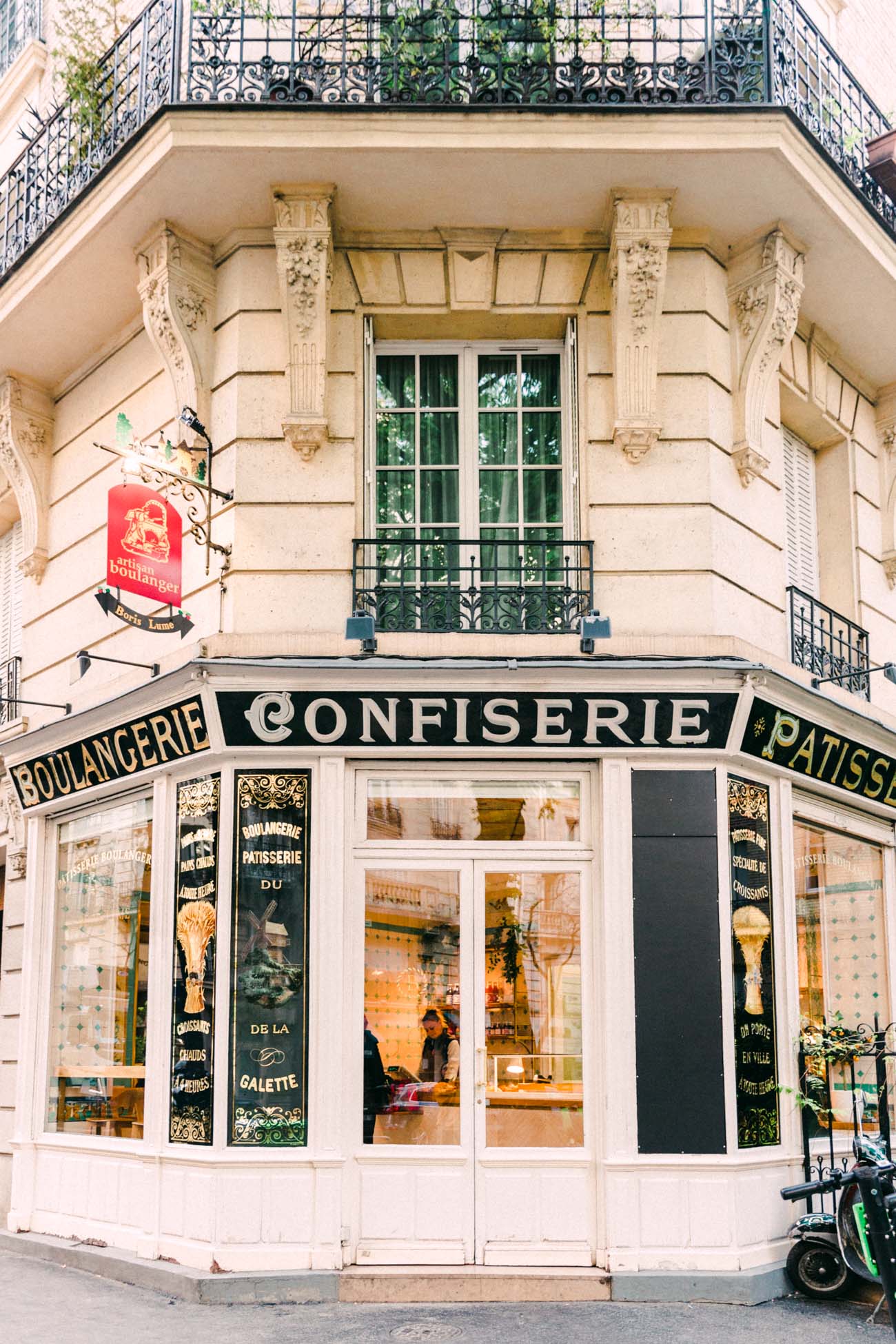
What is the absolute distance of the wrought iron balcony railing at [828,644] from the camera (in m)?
10.1

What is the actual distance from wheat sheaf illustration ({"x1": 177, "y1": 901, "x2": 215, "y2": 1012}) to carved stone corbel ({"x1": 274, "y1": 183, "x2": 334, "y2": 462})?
10.7 ft

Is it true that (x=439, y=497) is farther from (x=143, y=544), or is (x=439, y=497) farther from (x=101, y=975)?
(x=101, y=975)

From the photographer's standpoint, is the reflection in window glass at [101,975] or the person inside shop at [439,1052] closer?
the person inside shop at [439,1052]

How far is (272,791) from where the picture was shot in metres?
9.04

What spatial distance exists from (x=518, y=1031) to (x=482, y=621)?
8.93 feet

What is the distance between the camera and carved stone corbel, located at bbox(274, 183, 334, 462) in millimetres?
9172

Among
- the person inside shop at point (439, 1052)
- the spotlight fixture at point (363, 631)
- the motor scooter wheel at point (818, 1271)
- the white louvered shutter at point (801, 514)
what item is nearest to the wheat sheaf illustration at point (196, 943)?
the person inside shop at point (439, 1052)

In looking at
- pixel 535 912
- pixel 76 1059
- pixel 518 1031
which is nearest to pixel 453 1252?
pixel 518 1031

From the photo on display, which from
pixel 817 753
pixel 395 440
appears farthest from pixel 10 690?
pixel 817 753

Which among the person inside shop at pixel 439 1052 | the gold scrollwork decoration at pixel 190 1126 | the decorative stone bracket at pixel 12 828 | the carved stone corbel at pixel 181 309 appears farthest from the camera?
the decorative stone bracket at pixel 12 828

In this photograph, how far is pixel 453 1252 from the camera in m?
8.60

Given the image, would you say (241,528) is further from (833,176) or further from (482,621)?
(833,176)

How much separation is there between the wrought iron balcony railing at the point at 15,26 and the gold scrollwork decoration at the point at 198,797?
8435 mm

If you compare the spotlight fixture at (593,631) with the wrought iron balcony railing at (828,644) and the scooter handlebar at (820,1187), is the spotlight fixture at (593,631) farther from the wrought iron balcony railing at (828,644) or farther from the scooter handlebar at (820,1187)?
the scooter handlebar at (820,1187)
